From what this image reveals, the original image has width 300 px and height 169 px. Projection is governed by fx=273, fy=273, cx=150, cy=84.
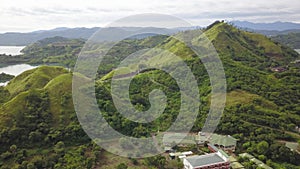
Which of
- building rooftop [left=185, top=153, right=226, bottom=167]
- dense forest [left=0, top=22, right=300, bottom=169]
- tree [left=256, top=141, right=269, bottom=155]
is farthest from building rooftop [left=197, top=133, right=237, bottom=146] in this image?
building rooftop [left=185, top=153, right=226, bottom=167]

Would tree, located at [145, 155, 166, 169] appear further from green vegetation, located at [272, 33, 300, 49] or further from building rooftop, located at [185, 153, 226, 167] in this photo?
green vegetation, located at [272, 33, 300, 49]

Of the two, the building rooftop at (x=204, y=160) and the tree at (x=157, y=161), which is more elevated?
the building rooftop at (x=204, y=160)

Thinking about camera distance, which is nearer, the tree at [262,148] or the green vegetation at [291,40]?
the tree at [262,148]

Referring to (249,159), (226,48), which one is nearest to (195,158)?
(249,159)

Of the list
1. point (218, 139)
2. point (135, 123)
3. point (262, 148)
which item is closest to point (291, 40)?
point (218, 139)

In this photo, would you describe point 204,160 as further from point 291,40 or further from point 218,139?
point 291,40

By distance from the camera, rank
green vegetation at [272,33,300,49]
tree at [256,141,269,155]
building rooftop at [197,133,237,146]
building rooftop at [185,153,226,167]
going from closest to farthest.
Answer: building rooftop at [185,153,226,167]
tree at [256,141,269,155]
building rooftop at [197,133,237,146]
green vegetation at [272,33,300,49]

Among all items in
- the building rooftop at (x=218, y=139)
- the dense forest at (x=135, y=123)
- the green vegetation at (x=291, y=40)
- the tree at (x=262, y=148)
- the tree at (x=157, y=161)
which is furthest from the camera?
the green vegetation at (x=291, y=40)

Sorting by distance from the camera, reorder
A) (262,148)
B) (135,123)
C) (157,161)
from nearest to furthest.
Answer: (157,161), (262,148), (135,123)

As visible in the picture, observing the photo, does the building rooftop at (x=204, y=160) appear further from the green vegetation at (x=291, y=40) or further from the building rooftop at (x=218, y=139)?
the green vegetation at (x=291, y=40)

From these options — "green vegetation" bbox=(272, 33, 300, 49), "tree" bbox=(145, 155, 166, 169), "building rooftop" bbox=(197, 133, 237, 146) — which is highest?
"green vegetation" bbox=(272, 33, 300, 49)

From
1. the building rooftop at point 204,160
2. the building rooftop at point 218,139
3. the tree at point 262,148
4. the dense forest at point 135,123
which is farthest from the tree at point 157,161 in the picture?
the tree at point 262,148
